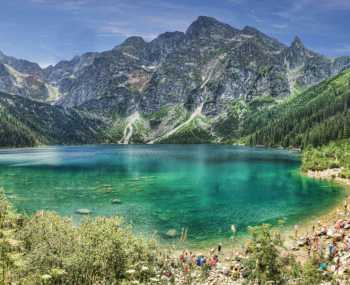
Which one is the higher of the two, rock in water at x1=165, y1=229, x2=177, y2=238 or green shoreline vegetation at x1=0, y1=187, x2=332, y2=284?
green shoreline vegetation at x1=0, y1=187, x2=332, y2=284

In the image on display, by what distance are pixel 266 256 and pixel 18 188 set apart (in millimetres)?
95787

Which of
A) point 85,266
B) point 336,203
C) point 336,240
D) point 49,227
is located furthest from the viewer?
point 336,203

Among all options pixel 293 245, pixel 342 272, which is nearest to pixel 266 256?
pixel 342 272

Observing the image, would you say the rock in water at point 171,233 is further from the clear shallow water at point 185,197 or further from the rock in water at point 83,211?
the rock in water at point 83,211

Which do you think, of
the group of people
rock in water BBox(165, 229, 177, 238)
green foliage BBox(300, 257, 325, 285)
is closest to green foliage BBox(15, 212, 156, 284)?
green foliage BBox(300, 257, 325, 285)

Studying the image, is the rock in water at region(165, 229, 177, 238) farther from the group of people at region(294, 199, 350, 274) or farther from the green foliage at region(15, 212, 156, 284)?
the green foliage at region(15, 212, 156, 284)

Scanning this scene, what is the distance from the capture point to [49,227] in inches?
1438

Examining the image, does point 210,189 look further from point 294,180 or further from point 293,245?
point 293,245

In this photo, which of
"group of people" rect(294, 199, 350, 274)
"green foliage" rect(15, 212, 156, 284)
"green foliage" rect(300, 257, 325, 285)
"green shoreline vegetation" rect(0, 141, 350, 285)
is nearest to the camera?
"green shoreline vegetation" rect(0, 141, 350, 285)

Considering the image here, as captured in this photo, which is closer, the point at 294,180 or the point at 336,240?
the point at 336,240

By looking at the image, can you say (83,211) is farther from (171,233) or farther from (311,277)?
(311,277)

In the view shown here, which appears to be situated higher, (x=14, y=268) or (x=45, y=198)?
(x=14, y=268)

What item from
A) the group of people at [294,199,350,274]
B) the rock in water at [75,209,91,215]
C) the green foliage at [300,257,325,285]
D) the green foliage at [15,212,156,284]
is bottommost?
the rock in water at [75,209,91,215]

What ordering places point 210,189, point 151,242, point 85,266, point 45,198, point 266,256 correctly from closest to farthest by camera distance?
point 85,266 → point 266,256 → point 151,242 → point 45,198 → point 210,189
